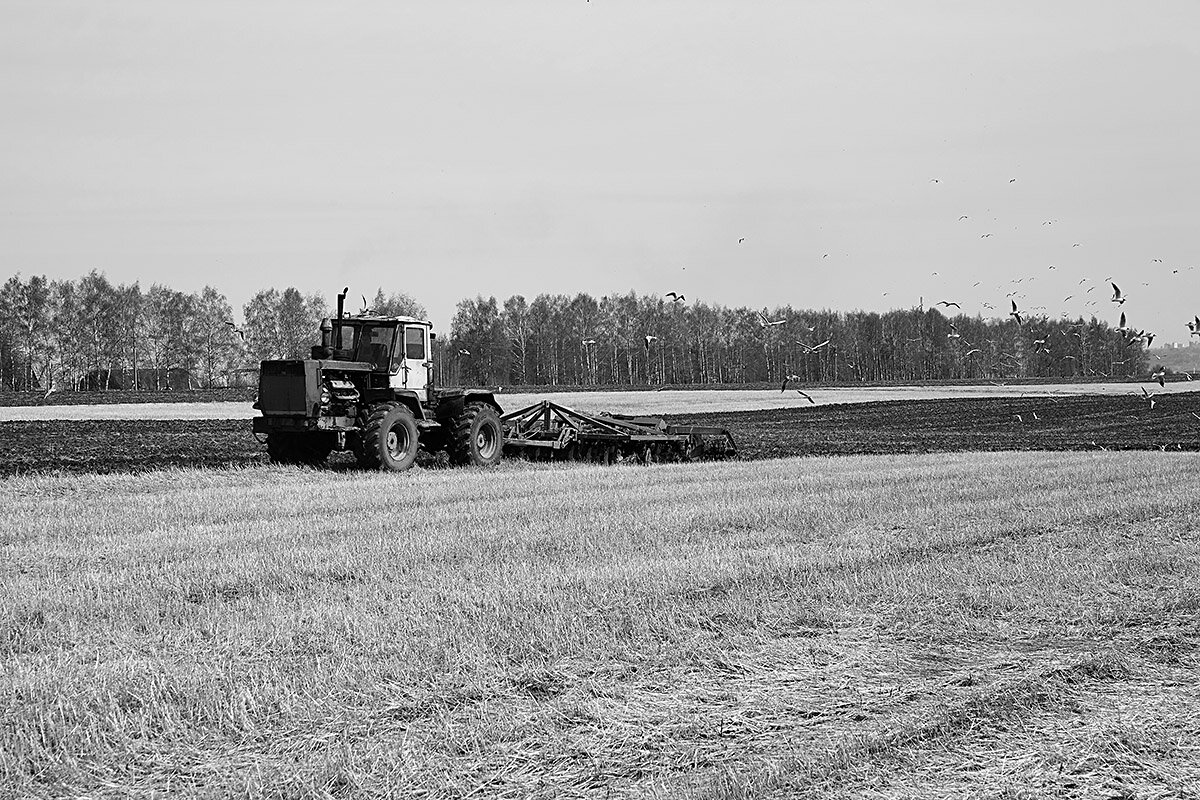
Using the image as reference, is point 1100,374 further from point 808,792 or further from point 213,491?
point 808,792

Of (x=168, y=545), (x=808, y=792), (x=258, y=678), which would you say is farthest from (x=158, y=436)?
(x=808, y=792)

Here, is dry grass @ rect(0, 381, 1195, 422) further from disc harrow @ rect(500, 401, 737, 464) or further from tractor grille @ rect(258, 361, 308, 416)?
tractor grille @ rect(258, 361, 308, 416)

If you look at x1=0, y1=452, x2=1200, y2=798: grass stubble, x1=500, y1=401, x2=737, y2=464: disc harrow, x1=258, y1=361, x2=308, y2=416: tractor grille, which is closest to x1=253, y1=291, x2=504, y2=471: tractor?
x1=258, y1=361, x2=308, y2=416: tractor grille

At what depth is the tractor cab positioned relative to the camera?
21.0 metres

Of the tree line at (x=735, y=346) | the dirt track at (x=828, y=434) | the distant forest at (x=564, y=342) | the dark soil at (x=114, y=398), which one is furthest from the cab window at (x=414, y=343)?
the tree line at (x=735, y=346)

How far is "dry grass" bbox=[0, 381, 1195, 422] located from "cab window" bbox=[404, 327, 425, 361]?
80.8ft

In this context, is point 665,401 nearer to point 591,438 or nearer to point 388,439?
point 591,438

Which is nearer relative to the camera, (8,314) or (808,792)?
(808,792)

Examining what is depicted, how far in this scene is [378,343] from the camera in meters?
21.2

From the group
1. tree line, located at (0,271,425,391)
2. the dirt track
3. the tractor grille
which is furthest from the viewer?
tree line, located at (0,271,425,391)

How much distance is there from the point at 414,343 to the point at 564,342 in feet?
265

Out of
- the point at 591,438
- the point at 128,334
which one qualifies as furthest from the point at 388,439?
the point at 128,334

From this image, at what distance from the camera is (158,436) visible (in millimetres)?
32219

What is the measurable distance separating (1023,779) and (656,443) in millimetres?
19556
